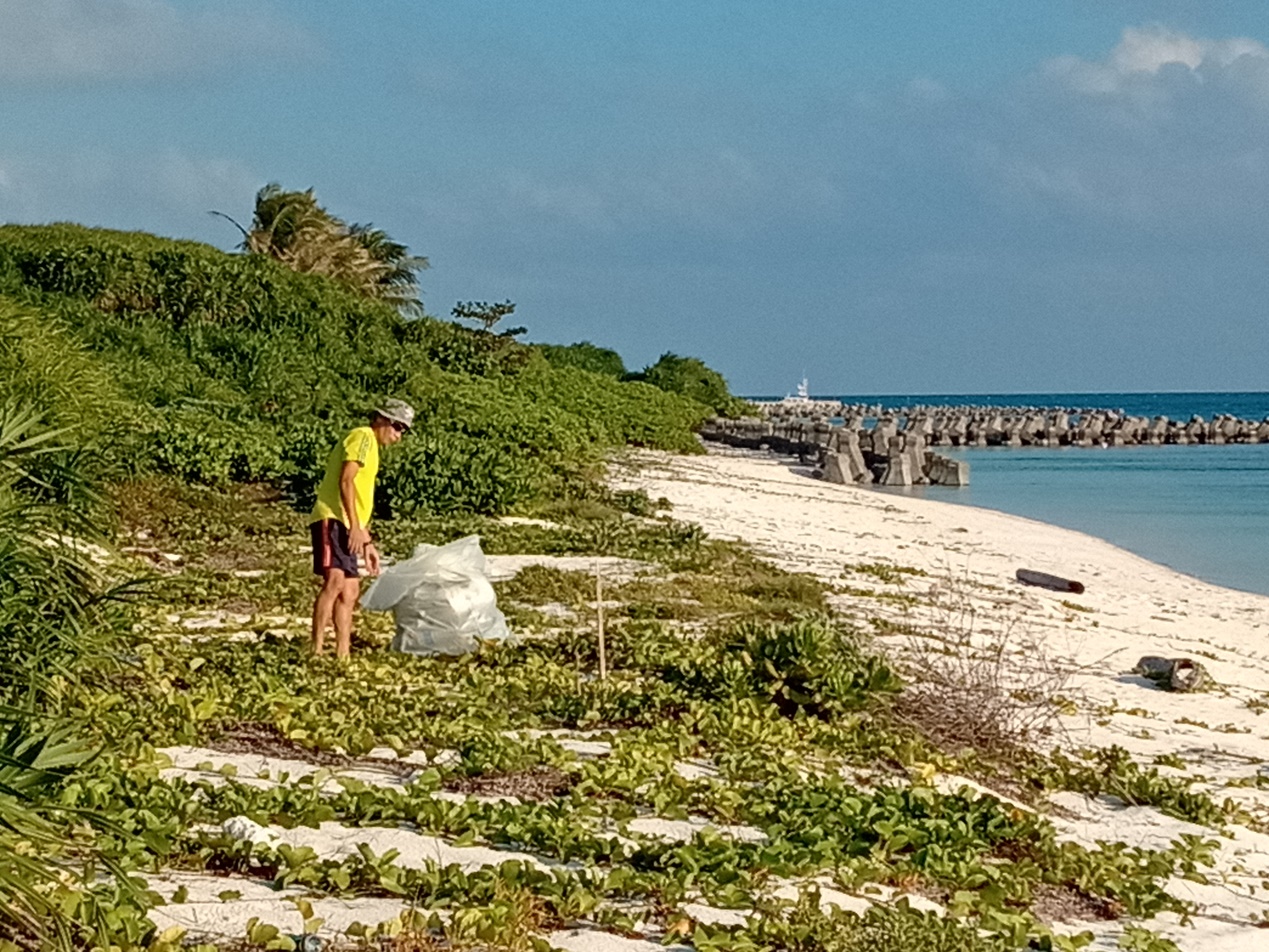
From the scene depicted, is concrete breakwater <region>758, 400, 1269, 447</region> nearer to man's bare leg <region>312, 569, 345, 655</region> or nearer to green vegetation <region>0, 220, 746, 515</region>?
green vegetation <region>0, 220, 746, 515</region>

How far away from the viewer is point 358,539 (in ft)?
31.4

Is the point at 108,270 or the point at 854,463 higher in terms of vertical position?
the point at 108,270

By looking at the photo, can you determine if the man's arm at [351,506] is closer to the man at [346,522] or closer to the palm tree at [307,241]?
the man at [346,522]

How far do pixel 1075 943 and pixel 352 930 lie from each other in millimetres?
2523

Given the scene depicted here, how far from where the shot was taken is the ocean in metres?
23.4

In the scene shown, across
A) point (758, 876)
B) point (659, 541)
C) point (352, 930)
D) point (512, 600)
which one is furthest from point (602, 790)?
point (659, 541)

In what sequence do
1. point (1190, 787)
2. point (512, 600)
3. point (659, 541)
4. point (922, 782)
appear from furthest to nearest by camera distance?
point (659, 541)
point (512, 600)
point (1190, 787)
point (922, 782)

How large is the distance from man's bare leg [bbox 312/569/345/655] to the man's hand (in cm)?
17

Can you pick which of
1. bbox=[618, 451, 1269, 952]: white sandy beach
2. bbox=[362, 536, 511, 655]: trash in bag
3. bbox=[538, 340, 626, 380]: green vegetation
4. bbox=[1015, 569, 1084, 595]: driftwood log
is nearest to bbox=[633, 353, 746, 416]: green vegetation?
bbox=[538, 340, 626, 380]: green vegetation

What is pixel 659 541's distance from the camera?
1564cm

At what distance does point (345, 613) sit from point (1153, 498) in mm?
28090

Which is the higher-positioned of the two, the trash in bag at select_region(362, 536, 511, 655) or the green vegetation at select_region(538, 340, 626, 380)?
the green vegetation at select_region(538, 340, 626, 380)

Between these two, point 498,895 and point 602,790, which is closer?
point 498,895

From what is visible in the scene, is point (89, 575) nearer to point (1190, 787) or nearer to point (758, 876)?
point (758, 876)
